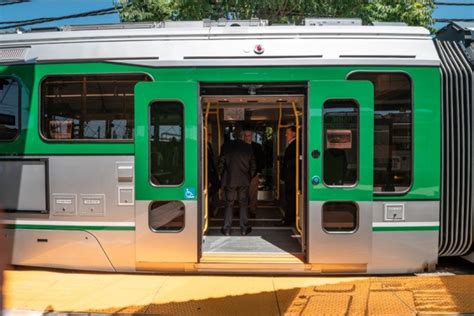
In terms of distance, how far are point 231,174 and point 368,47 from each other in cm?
261

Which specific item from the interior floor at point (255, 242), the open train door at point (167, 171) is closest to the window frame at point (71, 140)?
the open train door at point (167, 171)

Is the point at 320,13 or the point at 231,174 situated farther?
the point at 320,13

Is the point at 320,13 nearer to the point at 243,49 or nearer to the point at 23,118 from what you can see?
the point at 243,49

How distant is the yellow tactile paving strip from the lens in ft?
13.5

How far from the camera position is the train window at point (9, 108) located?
5.11 m

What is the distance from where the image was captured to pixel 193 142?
4898mm

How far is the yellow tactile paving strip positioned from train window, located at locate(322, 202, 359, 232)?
624 millimetres

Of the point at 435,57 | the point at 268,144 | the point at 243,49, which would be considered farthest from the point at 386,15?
the point at 243,49

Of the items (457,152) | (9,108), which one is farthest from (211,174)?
(457,152)

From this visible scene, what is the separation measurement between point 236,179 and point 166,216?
158 cm

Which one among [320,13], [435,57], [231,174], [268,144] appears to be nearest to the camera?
[435,57]

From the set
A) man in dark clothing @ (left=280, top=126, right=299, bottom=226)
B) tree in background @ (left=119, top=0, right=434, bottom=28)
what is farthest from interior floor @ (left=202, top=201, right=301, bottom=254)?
tree in background @ (left=119, top=0, right=434, bottom=28)

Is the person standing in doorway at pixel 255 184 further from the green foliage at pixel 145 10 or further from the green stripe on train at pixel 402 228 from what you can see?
the green foliage at pixel 145 10

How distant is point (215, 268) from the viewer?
4.96 metres
